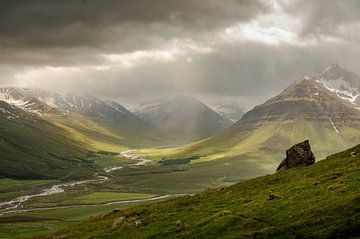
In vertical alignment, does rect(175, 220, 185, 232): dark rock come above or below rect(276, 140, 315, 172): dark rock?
below

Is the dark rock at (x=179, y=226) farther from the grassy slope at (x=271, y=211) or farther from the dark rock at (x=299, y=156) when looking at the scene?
the dark rock at (x=299, y=156)

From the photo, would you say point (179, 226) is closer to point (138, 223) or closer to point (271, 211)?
point (138, 223)

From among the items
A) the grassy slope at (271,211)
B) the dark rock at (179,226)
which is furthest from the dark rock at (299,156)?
the dark rock at (179,226)

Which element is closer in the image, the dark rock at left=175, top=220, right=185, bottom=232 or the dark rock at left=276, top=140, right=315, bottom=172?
the dark rock at left=175, top=220, right=185, bottom=232

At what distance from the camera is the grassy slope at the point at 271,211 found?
2072 inches

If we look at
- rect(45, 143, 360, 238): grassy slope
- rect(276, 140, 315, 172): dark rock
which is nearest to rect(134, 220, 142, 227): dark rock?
rect(45, 143, 360, 238): grassy slope

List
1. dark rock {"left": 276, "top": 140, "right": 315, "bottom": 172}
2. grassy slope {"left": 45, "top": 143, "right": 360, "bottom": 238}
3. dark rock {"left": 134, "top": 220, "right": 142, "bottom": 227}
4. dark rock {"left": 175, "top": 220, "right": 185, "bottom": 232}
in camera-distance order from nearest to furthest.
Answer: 1. grassy slope {"left": 45, "top": 143, "right": 360, "bottom": 238}
2. dark rock {"left": 175, "top": 220, "right": 185, "bottom": 232}
3. dark rock {"left": 134, "top": 220, "right": 142, "bottom": 227}
4. dark rock {"left": 276, "top": 140, "right": 315, "bottom": 172}

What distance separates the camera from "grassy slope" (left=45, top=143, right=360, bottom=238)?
173 ft

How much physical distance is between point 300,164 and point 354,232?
53265mm

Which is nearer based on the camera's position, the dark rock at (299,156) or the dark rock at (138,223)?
the dark rock at (138,223)

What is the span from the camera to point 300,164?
97.2m

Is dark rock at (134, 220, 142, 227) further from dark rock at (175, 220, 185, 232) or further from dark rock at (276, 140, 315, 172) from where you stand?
dark rock at (276, 140, 315, 172)

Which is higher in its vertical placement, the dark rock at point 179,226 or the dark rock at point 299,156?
the dark rock at point 299,156

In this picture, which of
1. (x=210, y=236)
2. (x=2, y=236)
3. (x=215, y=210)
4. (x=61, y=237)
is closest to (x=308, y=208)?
(x=210, y=236)
